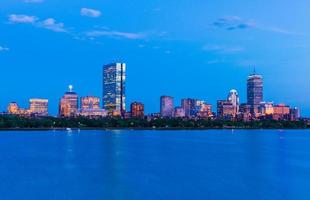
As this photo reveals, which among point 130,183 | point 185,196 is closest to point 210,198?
point 185,196

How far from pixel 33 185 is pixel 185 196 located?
12597 mm

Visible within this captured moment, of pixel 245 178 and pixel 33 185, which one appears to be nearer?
pixel 33 185

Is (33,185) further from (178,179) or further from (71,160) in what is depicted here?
(71,160)

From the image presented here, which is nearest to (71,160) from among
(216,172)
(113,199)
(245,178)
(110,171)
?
(110,171)

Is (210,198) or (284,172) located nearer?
(210,198)

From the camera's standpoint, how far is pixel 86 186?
41438 mm

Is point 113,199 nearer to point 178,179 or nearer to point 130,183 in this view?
point 130,183

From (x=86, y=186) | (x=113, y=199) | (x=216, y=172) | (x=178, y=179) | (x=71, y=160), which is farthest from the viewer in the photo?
(x=71, y=160)

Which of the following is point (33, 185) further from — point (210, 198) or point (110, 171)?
point (210, 198)

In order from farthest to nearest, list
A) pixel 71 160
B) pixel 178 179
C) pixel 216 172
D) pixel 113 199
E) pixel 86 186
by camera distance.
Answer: pixel 71 160, pixel 216 172, pixel 178 179, pixel 86 186, pixel 113 199

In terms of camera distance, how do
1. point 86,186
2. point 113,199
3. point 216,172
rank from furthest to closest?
point 216,172 → point 86,186 → point 113,199

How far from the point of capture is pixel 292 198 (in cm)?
3769

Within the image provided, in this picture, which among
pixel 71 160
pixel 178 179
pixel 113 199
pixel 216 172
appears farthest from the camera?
pixel 71 160

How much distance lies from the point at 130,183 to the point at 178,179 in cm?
450
